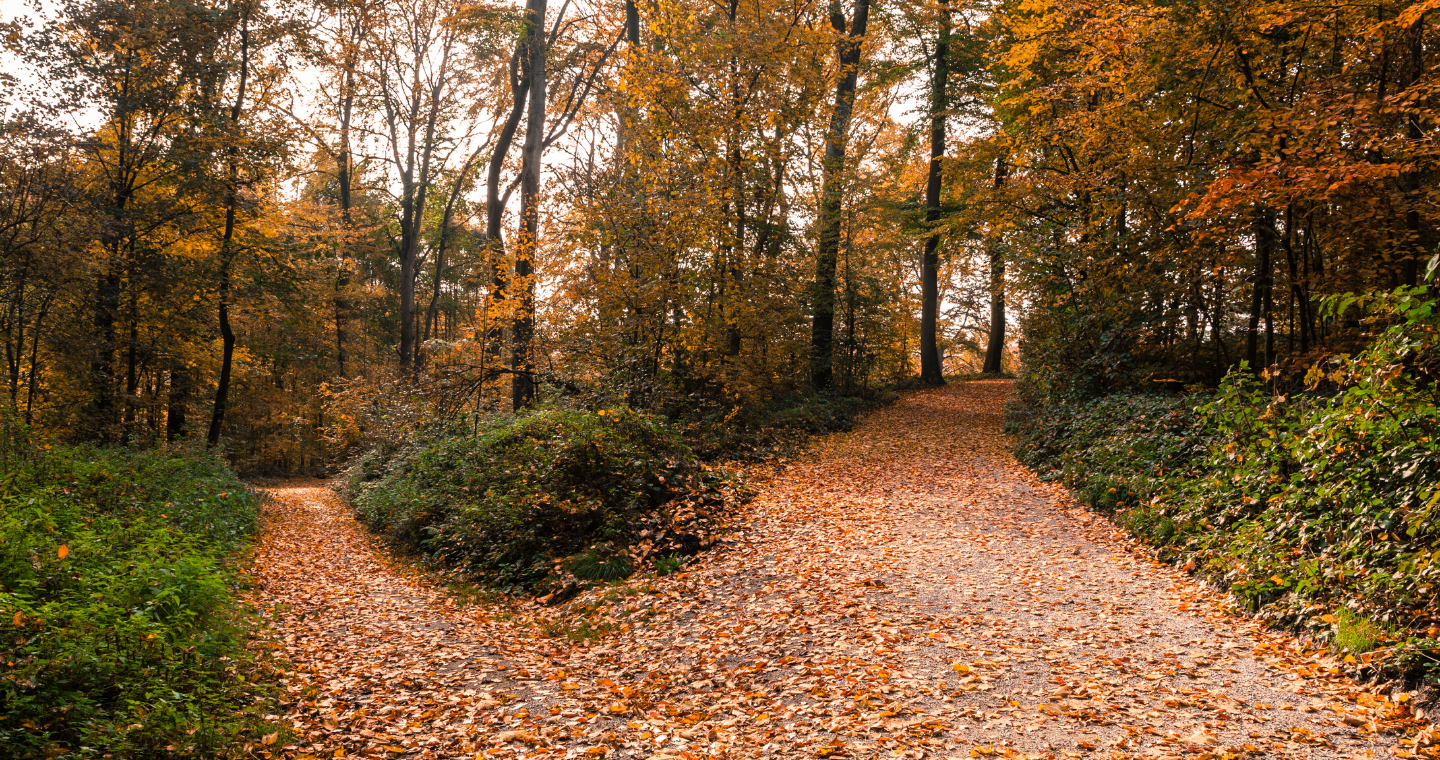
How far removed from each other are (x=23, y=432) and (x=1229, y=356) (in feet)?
52.9

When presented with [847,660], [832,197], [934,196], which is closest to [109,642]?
[847,660]

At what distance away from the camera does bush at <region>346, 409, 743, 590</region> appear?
26.9 feet

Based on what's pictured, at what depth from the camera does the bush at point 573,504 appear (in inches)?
322

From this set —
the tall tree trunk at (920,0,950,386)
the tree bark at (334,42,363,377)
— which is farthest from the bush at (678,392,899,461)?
the tree bark at (334,42,363,377)

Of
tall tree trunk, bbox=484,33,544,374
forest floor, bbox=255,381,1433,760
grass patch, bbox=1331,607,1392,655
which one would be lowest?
forest floor, bbox=255,381,1433,760

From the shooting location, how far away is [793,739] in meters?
4.12

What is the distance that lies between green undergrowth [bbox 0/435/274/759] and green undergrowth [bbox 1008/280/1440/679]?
261 inches

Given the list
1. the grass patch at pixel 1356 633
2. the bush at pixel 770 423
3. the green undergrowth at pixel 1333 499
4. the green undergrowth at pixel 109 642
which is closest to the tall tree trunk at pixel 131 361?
the green undergrowth at pixel 109 642

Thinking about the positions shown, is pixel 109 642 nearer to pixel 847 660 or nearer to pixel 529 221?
pixel 847 660

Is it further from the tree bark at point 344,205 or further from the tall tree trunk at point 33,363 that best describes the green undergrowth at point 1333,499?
the tree bark at point 344,205

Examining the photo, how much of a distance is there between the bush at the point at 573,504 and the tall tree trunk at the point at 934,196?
38.4 feet

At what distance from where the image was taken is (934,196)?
19.8 meters

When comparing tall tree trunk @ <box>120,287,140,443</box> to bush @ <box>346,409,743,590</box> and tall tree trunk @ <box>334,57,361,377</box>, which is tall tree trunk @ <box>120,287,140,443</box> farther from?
tall tree trunk @ <box>334,57,361,377</box>

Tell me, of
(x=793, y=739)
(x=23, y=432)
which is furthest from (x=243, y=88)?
(x=793, y=739)
